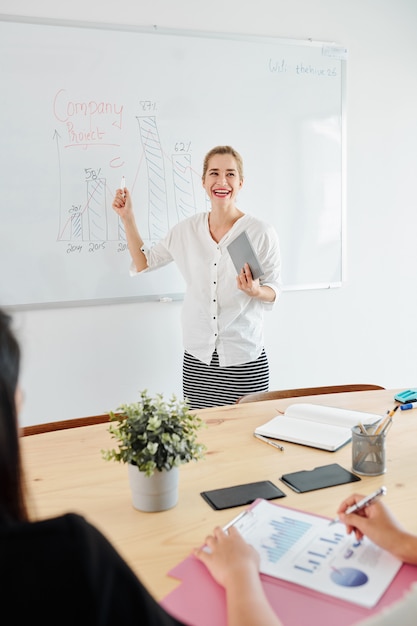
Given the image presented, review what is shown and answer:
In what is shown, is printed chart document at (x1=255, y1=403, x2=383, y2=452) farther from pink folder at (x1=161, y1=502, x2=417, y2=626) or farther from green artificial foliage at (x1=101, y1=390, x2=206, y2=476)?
pink folder at (x1=161, y1=502, x2=417, y2=626)

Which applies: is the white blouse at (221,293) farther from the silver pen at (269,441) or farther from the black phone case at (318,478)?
the black phone case at (318,478)

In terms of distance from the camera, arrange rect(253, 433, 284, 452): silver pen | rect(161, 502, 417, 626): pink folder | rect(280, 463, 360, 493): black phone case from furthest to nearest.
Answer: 1. rect(253, 433, 284, 452): silver pen
2. rect(280, 463, 360, 493): black phone case
3. rect(161, 502, 417, 626): pink folder

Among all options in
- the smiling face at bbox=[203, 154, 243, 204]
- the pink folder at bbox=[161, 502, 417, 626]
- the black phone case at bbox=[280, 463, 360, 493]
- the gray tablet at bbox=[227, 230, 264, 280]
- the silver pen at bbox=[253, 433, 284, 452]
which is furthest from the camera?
the smiling face at bbox=[203, 154, 243, 204]

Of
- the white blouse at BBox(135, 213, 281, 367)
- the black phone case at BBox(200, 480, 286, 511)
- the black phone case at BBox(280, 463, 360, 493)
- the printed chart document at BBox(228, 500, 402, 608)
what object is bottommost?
the printed chart document at BBox(228, 500, 402, 608)

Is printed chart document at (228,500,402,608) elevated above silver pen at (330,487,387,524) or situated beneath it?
situated beneath

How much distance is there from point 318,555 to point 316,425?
71cm

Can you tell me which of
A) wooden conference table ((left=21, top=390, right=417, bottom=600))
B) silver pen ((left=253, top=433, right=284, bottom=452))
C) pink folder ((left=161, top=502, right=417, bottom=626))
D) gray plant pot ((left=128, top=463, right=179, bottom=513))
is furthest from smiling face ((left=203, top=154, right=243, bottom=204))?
pink folder ((left=161, top=502, right=417, bottom=626))

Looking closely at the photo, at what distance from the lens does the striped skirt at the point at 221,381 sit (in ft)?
9.51

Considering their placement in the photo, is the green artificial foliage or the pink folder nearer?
the pink folder

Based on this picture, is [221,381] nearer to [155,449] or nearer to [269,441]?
[269,441]

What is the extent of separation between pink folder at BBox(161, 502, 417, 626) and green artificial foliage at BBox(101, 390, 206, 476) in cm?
25

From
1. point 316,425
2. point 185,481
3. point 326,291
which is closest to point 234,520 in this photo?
point 185,481

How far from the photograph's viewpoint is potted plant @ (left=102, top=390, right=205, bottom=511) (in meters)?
1.33

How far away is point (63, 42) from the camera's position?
9.57 feet
